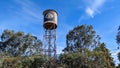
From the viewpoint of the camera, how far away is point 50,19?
3166 cm

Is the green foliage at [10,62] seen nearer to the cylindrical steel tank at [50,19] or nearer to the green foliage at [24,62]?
the green foliage at [24,62]

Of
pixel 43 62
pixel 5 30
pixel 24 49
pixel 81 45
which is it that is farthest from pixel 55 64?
pixel 5 30

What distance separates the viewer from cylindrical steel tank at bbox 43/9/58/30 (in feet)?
103

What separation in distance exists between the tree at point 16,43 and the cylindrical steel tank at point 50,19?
11.5 m

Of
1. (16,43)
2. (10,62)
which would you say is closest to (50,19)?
(10,62)

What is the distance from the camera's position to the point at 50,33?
105ft

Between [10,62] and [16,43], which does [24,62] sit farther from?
[16,43]

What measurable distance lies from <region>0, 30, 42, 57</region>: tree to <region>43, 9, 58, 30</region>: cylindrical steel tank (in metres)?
11.5

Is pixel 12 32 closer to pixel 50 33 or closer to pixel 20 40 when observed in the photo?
pixel 20 40

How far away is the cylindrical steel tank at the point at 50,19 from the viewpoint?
103 ft

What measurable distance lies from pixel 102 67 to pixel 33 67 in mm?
7855

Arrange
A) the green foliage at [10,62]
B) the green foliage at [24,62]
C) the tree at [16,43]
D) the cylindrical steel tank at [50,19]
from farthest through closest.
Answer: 1. the tree at [16,43]
2. the cylindrical steel tank at [50,19]
3. the green foliage at [10,62]
4. the green foliage at [24,62]

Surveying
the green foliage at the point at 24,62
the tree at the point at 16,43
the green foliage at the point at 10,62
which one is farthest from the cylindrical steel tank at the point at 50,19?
the tree at the point at 16,43

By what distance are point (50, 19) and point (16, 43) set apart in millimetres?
13189
